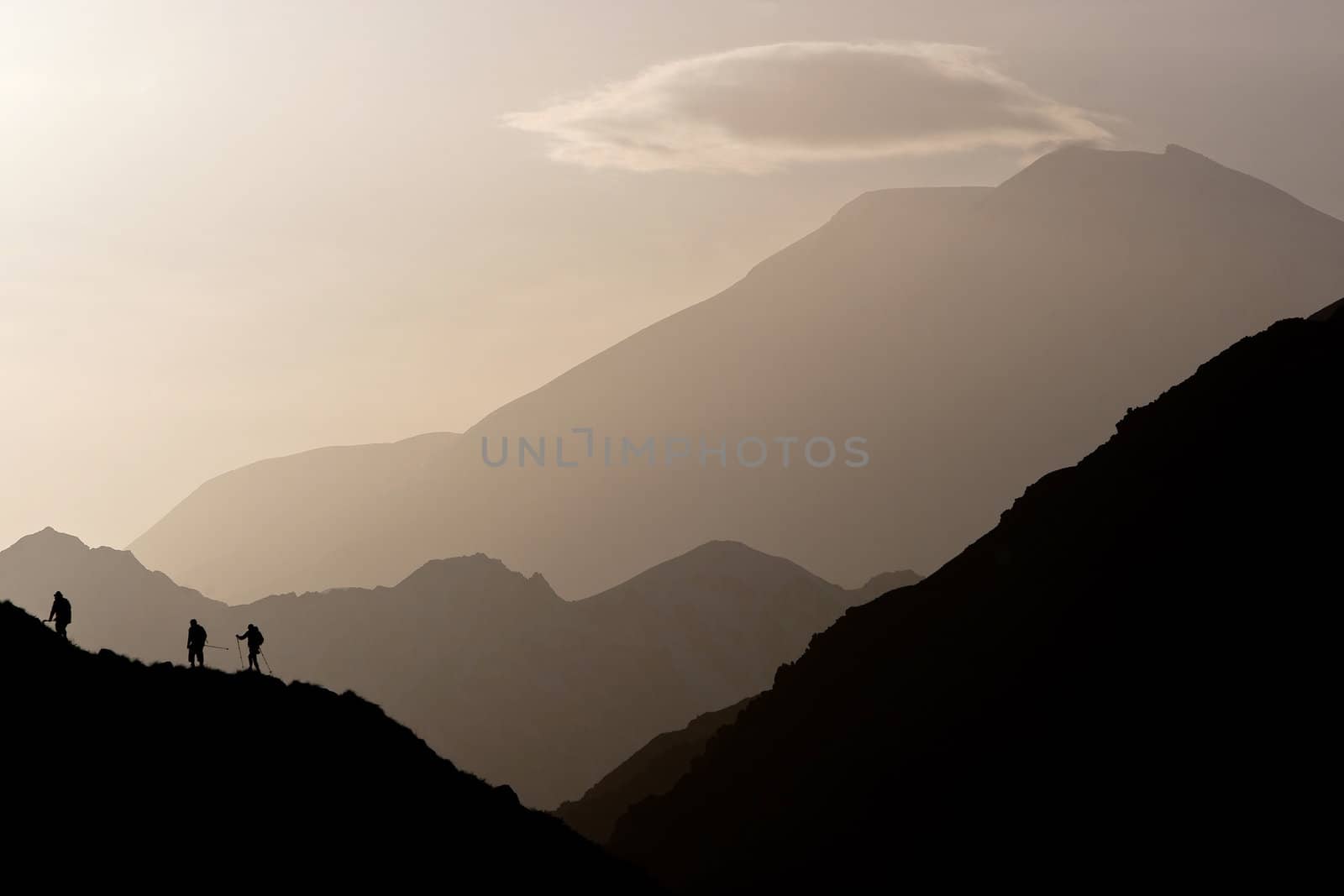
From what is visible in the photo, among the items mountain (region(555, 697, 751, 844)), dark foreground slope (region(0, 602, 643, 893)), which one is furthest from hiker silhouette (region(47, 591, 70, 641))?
mountain (region(555, 697, 751, 844))

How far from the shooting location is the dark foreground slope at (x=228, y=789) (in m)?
30.2

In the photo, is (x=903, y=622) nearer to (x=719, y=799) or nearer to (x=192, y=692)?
(x=719, y=799)

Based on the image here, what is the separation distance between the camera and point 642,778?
141625mm

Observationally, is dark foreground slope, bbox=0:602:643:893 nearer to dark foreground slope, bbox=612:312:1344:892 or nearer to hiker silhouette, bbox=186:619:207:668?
hiker silhouette, bbox=186:619:207:668

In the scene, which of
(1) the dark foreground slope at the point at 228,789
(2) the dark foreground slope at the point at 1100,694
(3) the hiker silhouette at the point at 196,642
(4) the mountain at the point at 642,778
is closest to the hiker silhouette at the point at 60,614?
(1) the dark foreground slope at the point at 228,789

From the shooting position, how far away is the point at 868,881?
77.5 m

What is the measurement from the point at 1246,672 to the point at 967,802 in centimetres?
1721

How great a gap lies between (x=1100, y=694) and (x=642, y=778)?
73.6 metres

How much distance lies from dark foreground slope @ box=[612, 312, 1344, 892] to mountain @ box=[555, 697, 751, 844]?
102 feet

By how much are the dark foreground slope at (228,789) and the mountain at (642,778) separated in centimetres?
9008

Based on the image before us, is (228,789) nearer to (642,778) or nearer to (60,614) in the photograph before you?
(60,614)

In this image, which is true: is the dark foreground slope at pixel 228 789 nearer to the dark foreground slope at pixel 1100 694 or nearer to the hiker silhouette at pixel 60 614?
the hiker silhouette at pixel 60 614

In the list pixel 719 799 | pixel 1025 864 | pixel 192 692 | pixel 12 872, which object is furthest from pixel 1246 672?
pixel 12 872

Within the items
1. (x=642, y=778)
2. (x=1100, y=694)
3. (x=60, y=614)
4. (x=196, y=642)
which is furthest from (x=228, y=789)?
(x=642, y=778)
